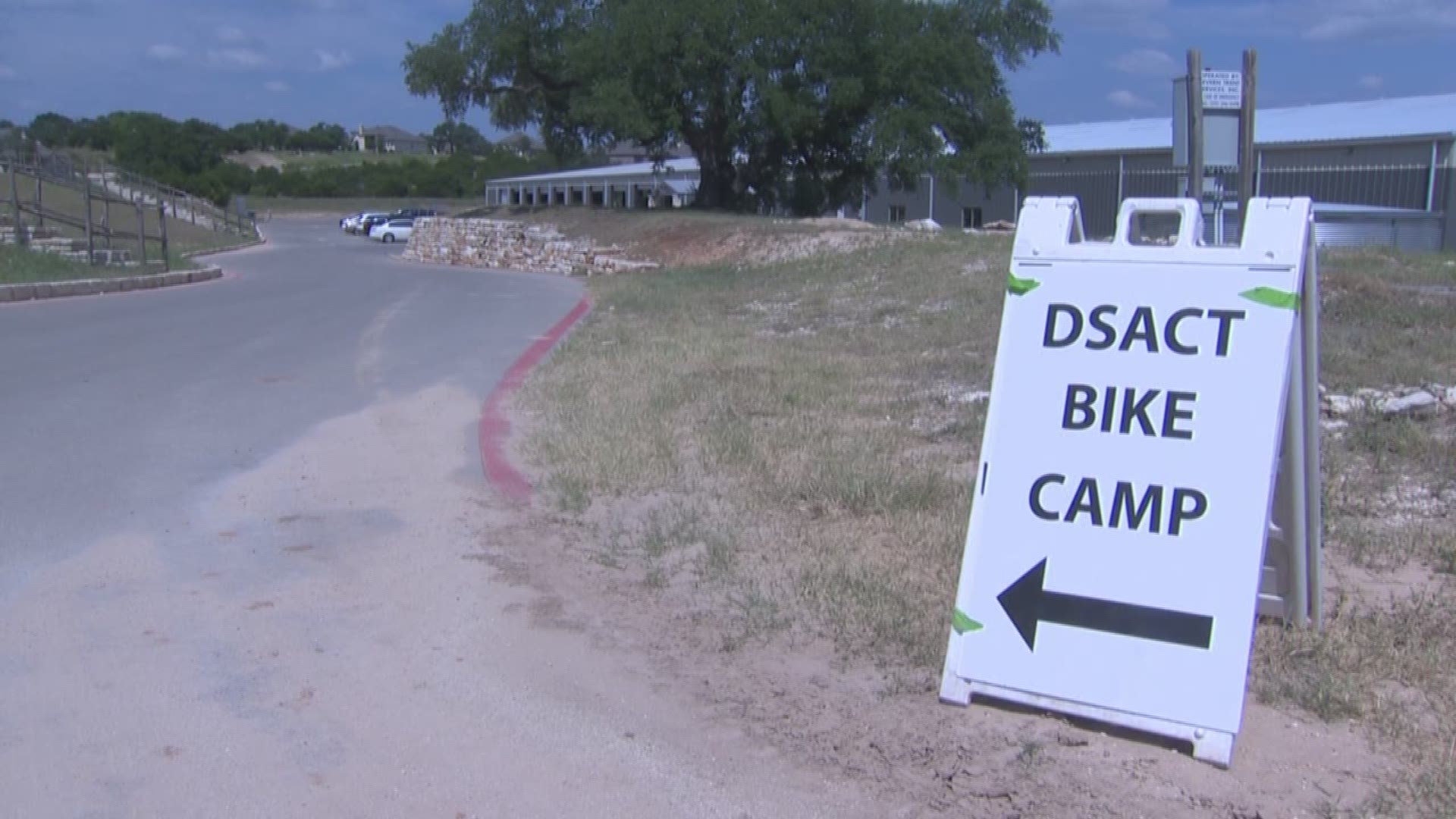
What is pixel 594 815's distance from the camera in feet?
13.2

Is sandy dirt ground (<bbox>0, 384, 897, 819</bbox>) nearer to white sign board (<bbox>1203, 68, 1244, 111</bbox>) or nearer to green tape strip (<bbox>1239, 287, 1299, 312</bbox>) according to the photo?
green tape strip (<bbox>1239, 287, 1299, 312</bbox>)

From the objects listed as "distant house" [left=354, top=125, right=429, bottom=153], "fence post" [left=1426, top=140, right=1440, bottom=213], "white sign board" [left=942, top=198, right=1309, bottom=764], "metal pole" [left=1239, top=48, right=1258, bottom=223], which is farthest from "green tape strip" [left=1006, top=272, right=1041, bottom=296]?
"distant house" [left=354, top=125, right=429, bottom=153]

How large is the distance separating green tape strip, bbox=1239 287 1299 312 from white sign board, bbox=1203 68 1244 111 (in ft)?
15.5

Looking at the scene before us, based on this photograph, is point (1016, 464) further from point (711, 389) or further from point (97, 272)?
point (97, 272)

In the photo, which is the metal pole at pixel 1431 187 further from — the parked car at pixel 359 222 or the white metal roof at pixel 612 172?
the parked car at pixel 359 222

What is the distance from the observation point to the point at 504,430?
388 inches

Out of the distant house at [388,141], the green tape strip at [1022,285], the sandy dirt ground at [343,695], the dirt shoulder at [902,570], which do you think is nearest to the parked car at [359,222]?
the dirt shoulder at [902,570]

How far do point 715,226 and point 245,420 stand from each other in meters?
21.7

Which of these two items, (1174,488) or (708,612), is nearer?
(1174,488)

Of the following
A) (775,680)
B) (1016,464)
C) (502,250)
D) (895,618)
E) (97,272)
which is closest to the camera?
(1016,464)

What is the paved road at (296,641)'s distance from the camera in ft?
13.8

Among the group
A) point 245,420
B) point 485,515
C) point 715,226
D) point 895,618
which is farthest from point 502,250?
point 895,618

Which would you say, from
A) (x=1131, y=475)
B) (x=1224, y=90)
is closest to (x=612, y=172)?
(x=1224, y=90)

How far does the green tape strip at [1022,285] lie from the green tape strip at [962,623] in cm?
112
